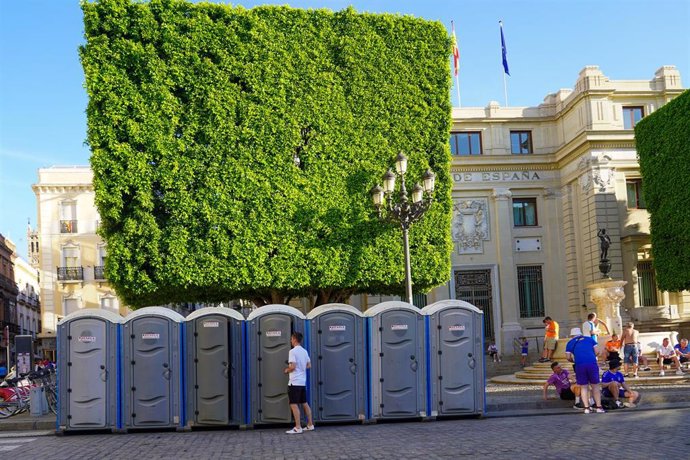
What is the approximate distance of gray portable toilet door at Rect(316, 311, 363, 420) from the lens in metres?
14.0

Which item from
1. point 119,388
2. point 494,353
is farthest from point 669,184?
point 119,388

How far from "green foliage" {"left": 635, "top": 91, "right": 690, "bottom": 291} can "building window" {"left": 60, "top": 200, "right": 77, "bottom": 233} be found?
107ft

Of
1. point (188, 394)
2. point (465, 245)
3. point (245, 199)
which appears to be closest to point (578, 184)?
point (465, 245)

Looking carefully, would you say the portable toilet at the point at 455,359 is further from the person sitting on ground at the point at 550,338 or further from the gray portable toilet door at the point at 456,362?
the person sitting on ground at the point at 550,338

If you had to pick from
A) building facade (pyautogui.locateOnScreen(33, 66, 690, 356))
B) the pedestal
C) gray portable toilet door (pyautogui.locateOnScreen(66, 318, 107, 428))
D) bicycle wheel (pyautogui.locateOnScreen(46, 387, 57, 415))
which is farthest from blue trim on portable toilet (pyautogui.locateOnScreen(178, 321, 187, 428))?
building facade (pyautogui.locateOnScreen(33, 66, 690, 356))

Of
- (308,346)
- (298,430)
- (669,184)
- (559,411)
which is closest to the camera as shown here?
(298,430)

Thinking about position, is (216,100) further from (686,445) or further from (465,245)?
(465,245)

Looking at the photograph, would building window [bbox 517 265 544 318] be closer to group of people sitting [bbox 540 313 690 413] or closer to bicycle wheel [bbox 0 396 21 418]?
group of people sitting [bbox 540 313 690 413]

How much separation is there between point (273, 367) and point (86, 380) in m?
3.25

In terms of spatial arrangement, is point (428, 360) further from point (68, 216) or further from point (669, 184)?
point (68, 216)

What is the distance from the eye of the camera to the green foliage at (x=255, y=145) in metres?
20.4

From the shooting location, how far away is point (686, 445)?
972 cm

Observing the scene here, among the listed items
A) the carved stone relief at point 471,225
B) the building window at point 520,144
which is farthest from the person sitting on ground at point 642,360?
the building window at point 520,144

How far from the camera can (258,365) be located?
1391cm
